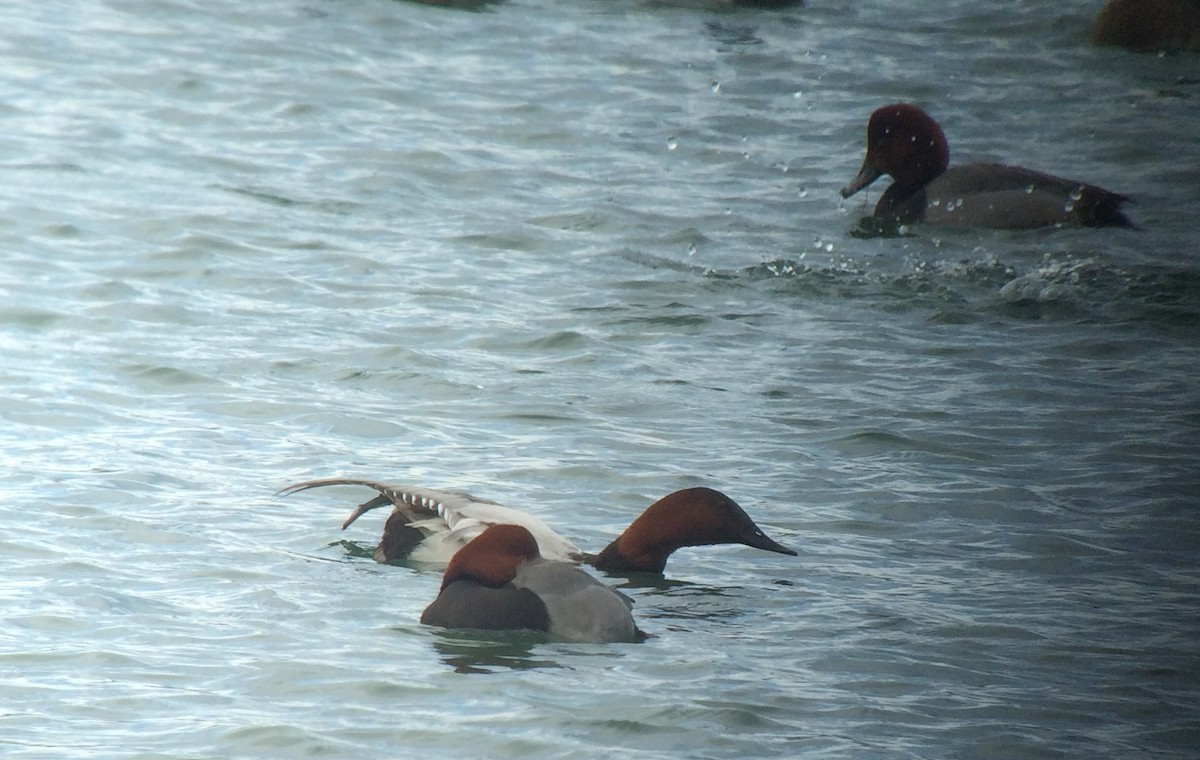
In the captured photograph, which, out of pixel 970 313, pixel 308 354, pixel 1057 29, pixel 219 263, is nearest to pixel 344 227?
pixel 219 263

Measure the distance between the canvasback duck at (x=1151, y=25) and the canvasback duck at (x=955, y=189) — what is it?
5349 mm

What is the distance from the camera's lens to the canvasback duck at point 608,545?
648cm

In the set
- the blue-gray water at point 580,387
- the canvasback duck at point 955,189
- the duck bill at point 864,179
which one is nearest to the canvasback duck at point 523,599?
the blue-gray water at point 580,387

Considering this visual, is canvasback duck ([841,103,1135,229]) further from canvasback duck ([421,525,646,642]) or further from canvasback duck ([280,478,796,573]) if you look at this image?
canvasback duck ([421,525,646,642])

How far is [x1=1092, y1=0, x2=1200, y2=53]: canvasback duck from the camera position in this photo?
16.9 m

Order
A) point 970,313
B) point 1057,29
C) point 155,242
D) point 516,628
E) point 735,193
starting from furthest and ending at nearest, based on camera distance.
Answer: point 1057,29
point 735,193
point 155,242
point 970,313
point 516,628

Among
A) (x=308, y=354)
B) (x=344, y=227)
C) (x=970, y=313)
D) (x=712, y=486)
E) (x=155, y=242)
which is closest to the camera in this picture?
(x=712, y=486)

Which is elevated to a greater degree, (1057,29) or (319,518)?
(1057,29)

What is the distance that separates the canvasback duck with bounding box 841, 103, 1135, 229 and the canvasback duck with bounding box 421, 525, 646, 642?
6.58 meters

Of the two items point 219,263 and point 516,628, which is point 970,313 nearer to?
point 219,263

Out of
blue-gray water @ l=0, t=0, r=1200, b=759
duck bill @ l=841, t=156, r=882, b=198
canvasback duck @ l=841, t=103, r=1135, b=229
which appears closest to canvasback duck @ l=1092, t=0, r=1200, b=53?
blue-gray water @ l=0, t=0, r=1200, b=759

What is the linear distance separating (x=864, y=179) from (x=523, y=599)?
740 centimetres

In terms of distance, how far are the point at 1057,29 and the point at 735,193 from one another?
6496mm

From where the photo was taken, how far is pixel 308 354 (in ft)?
30.1
